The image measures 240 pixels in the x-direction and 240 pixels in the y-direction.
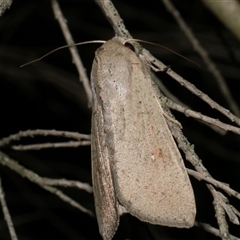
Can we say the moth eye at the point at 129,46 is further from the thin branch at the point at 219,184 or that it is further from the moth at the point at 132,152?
the thin branch at the point at 219,184

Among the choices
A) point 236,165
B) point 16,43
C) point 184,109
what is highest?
point 16,43

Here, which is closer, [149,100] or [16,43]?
[149,100]

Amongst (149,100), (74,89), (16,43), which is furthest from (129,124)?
(16,43)

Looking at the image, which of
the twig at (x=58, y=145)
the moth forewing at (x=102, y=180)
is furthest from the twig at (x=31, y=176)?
the moth forewing at (x=102, y=180)

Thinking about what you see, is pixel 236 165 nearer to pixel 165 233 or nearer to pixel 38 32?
pixel 165 233

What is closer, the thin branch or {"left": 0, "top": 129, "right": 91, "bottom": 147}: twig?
the thin branch

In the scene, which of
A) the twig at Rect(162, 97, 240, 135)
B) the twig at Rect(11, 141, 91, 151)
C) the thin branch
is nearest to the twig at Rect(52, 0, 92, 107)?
the twig at Rect(11, 141, 91, 151)

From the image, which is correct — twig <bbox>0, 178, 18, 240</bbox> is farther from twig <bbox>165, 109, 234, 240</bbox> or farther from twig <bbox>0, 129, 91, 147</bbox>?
twig <bbox>165, 109, 234, 240</bbox>
